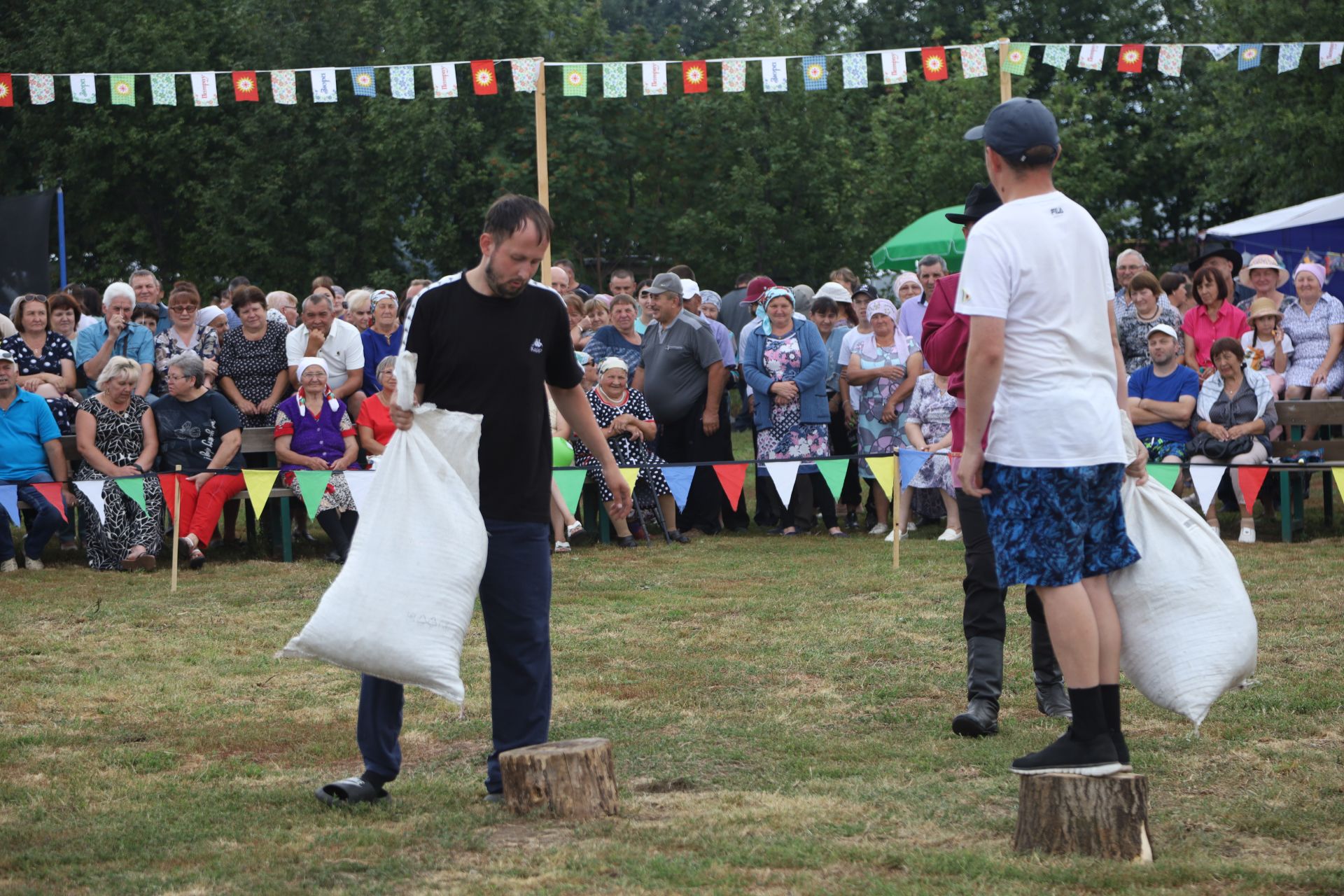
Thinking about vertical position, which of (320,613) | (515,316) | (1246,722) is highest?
(515,316)

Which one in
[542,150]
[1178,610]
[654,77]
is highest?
[654,77]

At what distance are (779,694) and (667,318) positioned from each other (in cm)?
621

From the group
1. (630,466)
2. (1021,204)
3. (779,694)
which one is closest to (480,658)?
(779,694)

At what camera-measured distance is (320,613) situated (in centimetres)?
459

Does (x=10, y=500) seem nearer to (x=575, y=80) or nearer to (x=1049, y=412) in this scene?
Answer: (x=575, y=80)

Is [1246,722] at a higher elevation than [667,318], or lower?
lower

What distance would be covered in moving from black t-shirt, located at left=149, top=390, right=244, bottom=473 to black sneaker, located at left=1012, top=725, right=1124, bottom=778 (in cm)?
811

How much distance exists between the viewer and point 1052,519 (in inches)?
169

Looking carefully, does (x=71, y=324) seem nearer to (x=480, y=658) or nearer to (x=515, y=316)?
(x=480, y=658)

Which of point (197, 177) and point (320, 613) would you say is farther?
point (197, 177)

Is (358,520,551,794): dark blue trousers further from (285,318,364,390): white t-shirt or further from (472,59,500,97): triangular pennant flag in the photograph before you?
(472,59,500,97): triangular pennant flag

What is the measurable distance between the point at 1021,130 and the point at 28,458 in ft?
28.7

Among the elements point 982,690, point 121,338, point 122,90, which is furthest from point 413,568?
point 122,90

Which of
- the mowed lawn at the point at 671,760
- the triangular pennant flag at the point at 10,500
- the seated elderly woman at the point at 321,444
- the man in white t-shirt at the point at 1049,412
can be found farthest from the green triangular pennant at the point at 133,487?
the man in white t-shirt at the point at 1049,412
